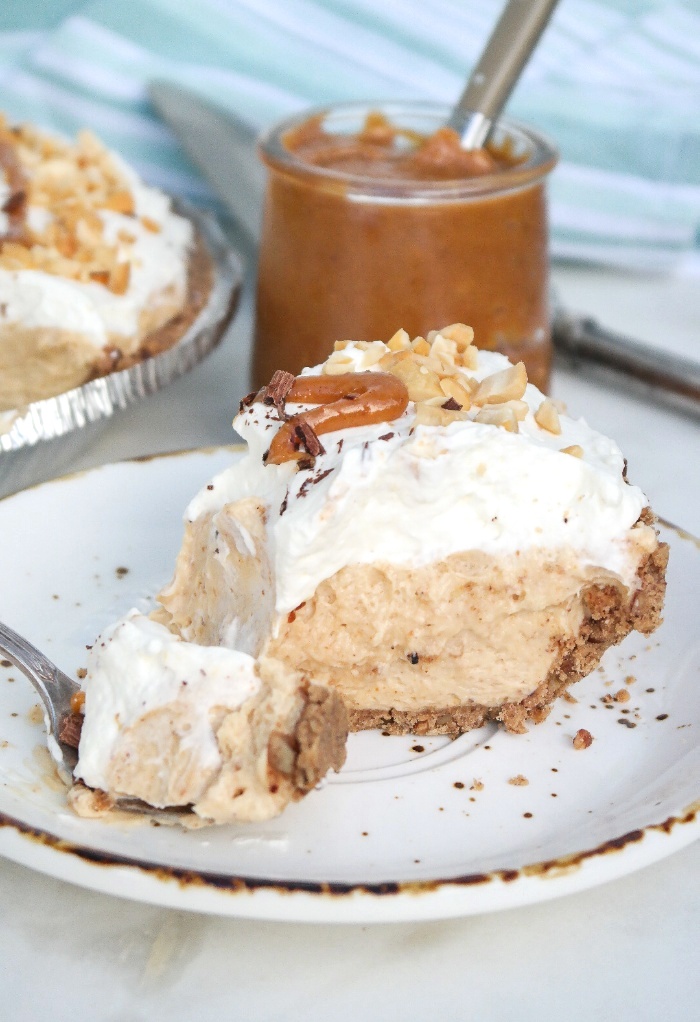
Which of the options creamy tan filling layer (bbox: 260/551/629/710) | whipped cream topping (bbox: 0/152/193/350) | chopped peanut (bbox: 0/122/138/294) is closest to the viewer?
creamy tan filling layer (bbox: 260/551/629/710)

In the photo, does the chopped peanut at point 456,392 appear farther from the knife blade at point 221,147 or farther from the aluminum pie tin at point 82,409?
the knife blade at point 221,147

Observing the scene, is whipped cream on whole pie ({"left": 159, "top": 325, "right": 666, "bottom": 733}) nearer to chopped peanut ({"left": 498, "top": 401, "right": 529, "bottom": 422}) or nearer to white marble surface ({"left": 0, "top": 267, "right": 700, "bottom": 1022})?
chopped peanut ({"left": 498, "top": 401, "right": 529, "bottom": 422})

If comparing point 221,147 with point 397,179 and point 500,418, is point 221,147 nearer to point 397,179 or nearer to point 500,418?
point 397,179

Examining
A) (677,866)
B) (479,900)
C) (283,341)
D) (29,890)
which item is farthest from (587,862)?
(283,341)

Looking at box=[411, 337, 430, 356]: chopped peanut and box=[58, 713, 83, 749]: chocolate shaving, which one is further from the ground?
box=[411, 337, 430, 356]: chopped peanut

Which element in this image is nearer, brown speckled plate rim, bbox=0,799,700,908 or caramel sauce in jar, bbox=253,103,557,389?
brown speckled plate rim, bbox=0,799,700,908

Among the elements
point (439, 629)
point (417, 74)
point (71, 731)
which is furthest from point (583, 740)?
point (417, 74)

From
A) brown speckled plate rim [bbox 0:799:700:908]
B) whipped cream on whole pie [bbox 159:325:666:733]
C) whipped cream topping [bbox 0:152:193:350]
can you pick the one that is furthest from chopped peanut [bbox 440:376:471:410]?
whipped cream topping [bbox 0:152:193:350]
